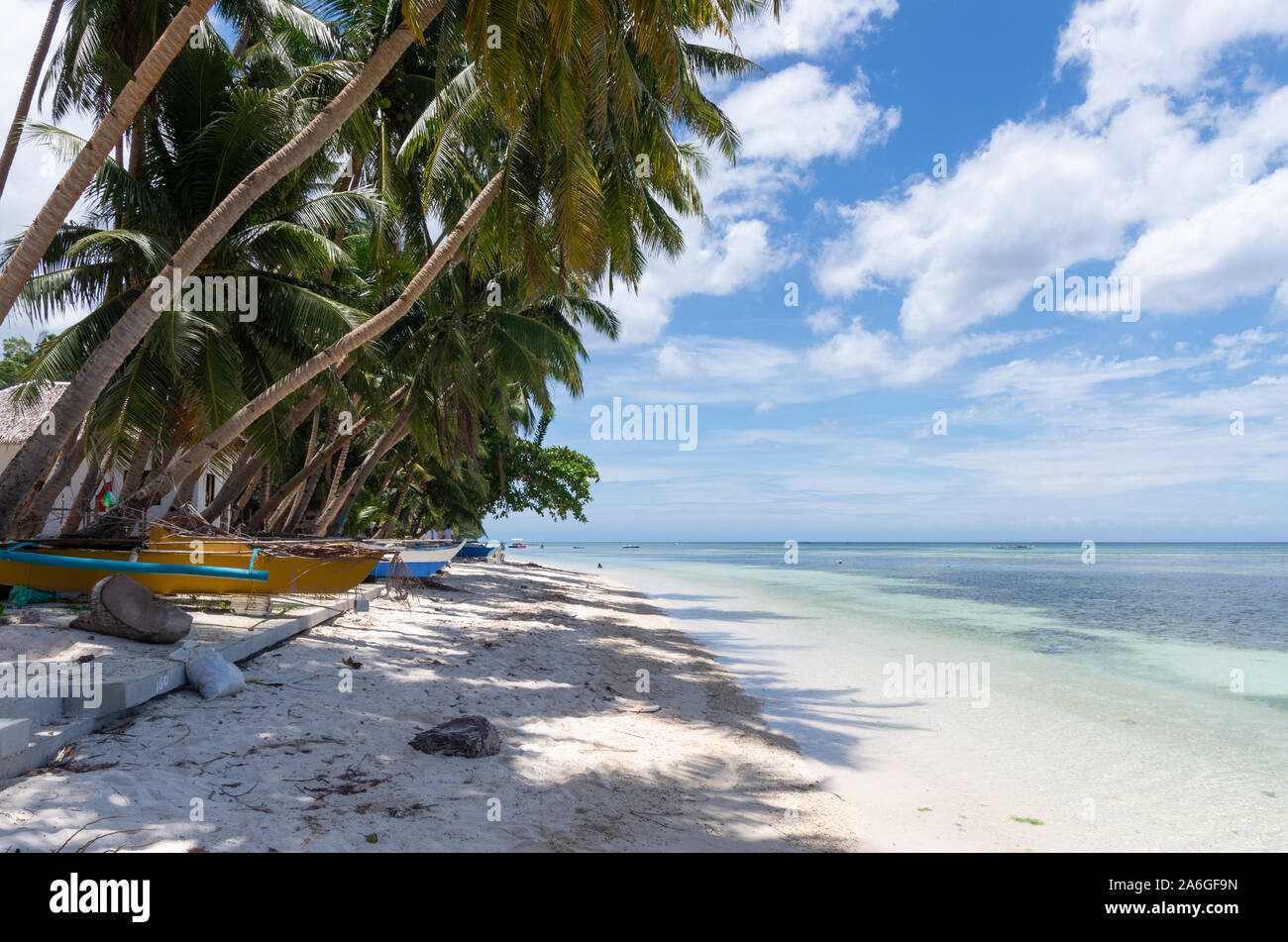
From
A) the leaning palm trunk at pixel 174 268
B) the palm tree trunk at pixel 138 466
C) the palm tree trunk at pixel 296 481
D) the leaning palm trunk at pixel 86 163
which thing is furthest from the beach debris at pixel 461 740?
the palm tree trunk at pixel 296 481

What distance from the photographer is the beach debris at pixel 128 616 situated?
555 centimetres

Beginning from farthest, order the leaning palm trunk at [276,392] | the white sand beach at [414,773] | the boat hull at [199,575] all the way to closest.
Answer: the leaning palm trunk at [276,392], the boat hull at [199,575], the white sand beach at [414,773]

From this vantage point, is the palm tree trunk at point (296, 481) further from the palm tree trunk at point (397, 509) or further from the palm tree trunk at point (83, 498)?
the palm tree trunk at point (397, 509)

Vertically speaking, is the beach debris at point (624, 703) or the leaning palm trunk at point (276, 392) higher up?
the leaning palm trunk at point (276, 392)

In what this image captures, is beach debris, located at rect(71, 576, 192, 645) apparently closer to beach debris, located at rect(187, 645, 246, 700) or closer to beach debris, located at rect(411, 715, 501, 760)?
beach debris, located at rect(187, 645, 246, 700)

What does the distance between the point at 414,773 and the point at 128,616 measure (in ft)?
9.62

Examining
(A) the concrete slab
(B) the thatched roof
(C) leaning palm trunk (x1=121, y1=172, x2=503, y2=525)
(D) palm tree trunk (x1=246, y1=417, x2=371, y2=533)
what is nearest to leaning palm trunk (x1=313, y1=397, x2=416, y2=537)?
(D) palm tree trunk (x1=246, y1=417, x2=371, y2=533)

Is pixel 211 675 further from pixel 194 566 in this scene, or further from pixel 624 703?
pixel 624 703

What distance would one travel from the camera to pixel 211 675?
16.4 ft

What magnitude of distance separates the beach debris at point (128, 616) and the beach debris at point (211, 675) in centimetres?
66

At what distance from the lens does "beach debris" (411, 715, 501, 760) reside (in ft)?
15.4

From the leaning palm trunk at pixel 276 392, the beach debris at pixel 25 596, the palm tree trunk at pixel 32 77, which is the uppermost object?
Answer: the palm tree trunk at pixel 32 77

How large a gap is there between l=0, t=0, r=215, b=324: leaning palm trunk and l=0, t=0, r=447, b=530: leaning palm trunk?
0.81 metres

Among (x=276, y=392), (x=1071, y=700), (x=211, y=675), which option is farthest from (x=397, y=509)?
(x=1071, y=700)
